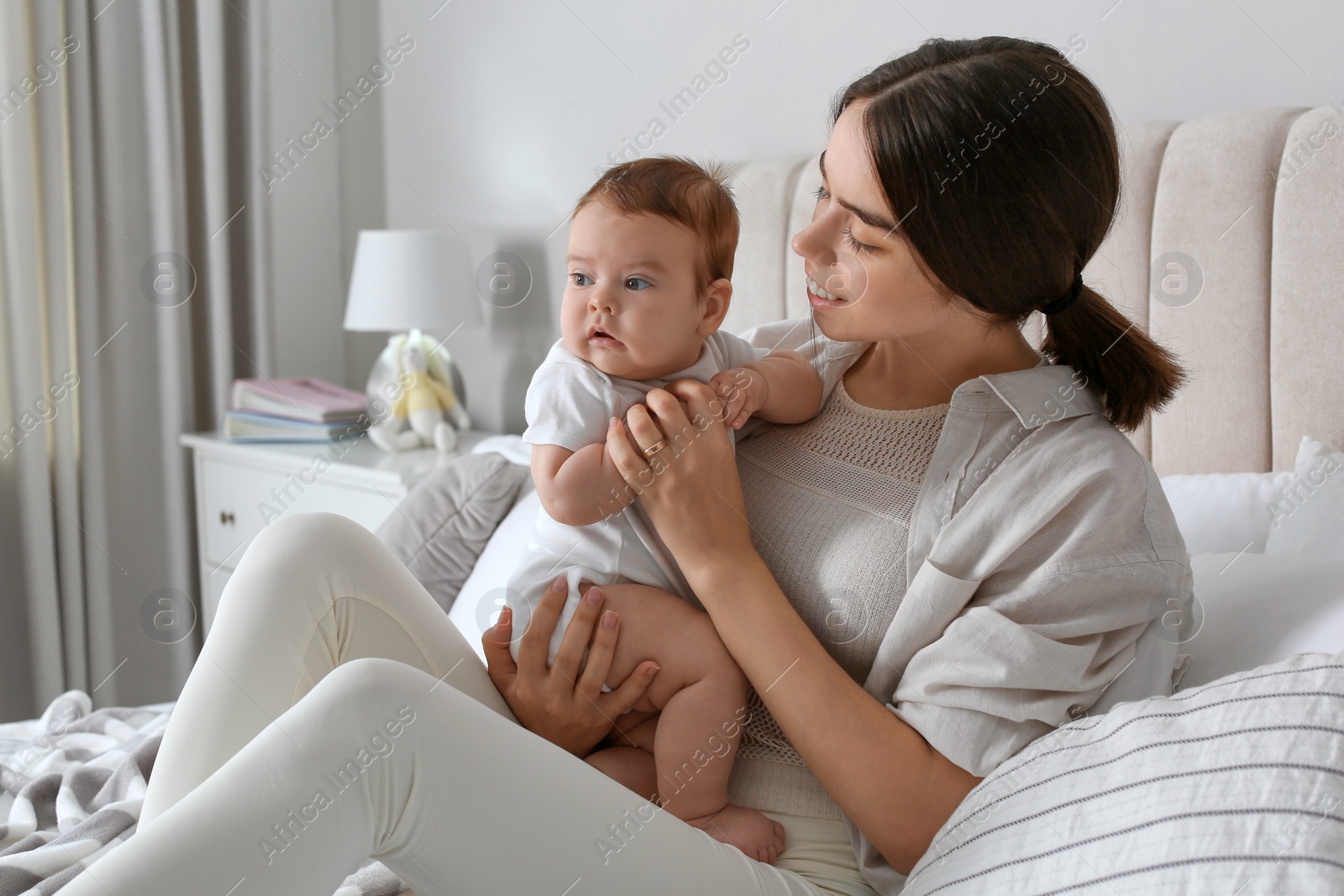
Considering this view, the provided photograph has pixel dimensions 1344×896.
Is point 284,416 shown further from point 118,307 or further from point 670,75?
point 670,75

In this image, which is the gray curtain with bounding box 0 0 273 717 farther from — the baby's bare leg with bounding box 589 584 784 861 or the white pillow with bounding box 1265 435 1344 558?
the white pillow with bounding box 1265 435 1344 558

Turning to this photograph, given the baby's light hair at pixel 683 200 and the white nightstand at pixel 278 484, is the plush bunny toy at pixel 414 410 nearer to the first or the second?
the white nightstand at pixel 278 484

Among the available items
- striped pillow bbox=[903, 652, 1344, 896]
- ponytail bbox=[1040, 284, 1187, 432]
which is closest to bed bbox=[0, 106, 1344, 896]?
striped pillow bbox=[903, 652, 1344, 896]

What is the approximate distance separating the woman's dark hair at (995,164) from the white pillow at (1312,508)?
1.34 ft

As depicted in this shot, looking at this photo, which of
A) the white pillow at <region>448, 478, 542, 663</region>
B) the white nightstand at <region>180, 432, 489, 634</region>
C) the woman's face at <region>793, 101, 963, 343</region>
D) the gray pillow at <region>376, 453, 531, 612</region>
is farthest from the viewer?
the white nightstand at <region>180, 432, 489, 634</region>

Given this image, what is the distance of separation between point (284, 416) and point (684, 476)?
1.81 m

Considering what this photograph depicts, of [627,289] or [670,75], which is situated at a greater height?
[670,75]

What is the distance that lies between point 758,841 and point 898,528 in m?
0.32

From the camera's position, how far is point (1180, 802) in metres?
0.69

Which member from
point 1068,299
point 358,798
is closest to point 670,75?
point 1068,299

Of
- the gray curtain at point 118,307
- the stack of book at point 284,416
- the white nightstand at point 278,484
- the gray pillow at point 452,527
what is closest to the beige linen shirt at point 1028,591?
the gray pillow at point 452,527

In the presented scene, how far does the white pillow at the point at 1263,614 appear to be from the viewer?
3.07 feet

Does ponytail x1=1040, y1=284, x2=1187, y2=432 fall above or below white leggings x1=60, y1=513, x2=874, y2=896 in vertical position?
above

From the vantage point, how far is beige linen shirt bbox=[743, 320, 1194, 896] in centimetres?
89
